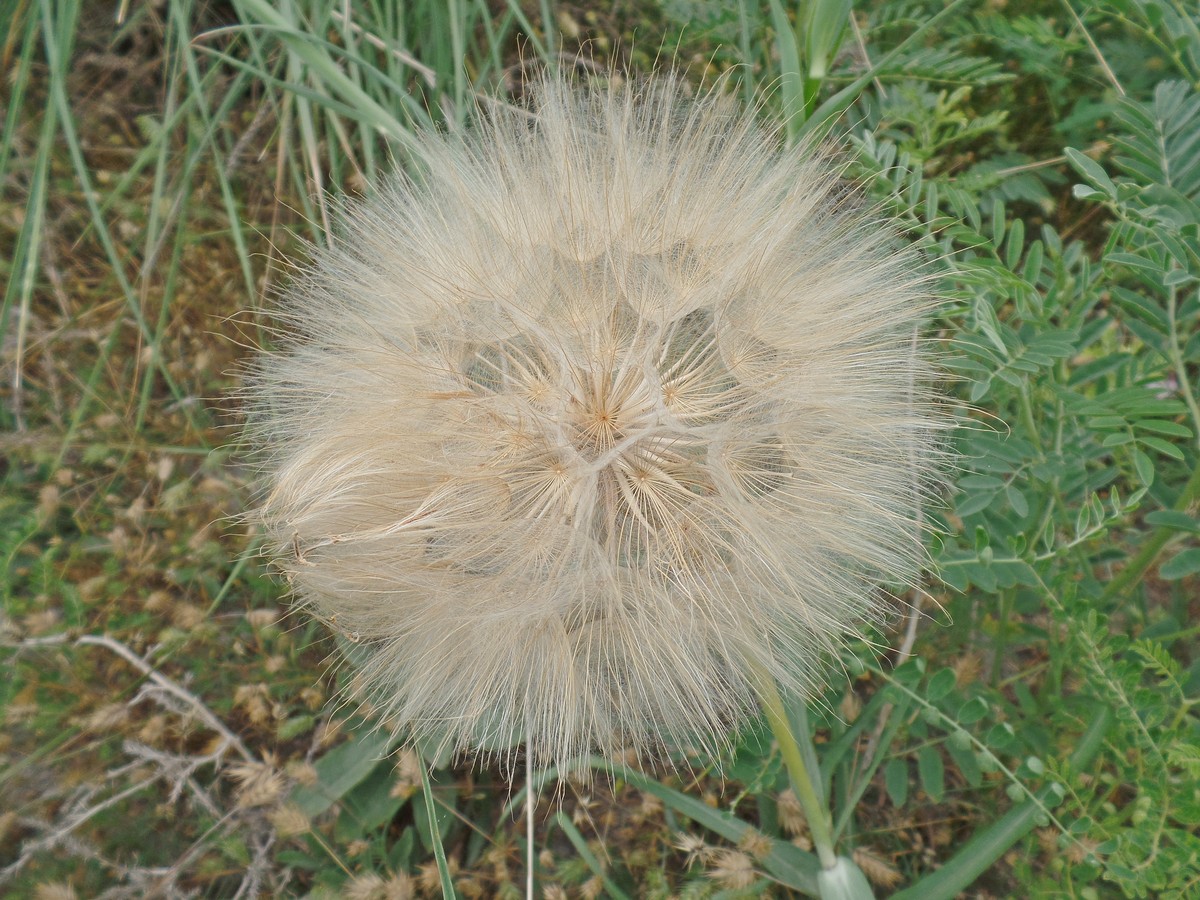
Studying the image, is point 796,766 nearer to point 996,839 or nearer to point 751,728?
point 751,728

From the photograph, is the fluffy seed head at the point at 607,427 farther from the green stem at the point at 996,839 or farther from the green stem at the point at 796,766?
the green stem at the point at 996,839

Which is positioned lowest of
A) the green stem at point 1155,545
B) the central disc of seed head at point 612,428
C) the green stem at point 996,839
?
the green stem at point 996,839

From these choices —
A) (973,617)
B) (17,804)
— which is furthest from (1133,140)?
(17,804)

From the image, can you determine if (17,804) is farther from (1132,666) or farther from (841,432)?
(1132,666)

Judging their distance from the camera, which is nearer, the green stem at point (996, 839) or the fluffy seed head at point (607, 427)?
the fluffy seed head at point (607, 427)

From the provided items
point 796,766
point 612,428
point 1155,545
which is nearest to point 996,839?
point 796,766

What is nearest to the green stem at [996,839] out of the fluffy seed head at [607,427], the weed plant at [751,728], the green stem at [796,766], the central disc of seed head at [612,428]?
the weed plant at [751,728]
